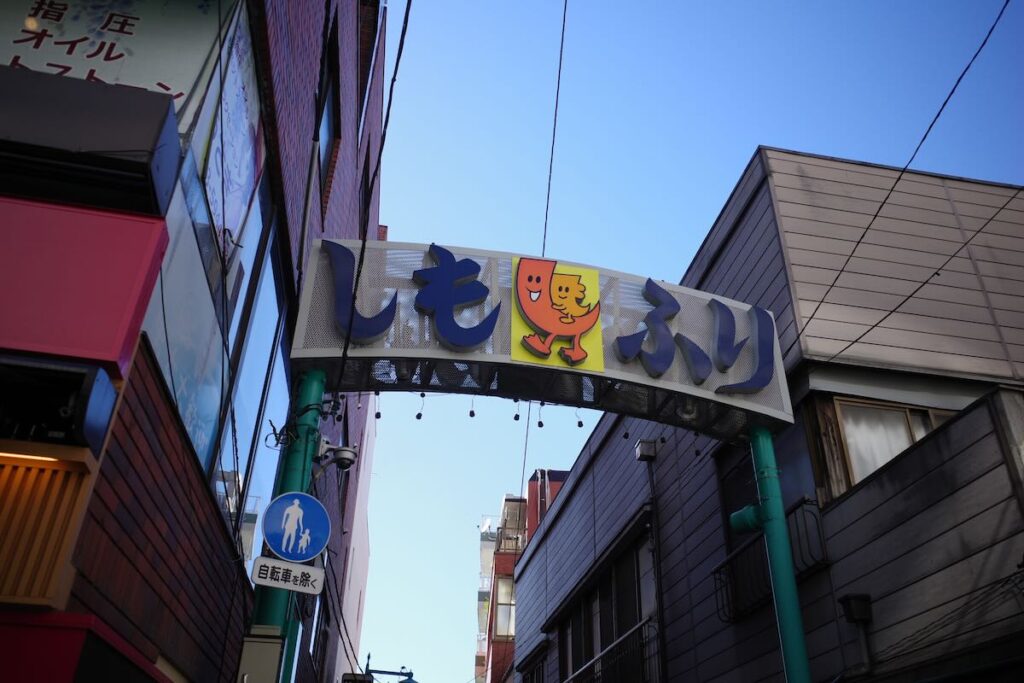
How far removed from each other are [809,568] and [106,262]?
7.47 metres

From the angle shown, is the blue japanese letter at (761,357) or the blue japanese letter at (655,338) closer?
the blue japanese letter at (761,357)

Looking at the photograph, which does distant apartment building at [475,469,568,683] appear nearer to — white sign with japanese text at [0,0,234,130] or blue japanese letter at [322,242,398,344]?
blue japanese letter at [322,242,398,344]

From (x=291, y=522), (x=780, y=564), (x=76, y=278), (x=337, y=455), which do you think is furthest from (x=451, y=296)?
(x=76, y=278)

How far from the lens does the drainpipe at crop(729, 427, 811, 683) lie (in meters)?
8.24

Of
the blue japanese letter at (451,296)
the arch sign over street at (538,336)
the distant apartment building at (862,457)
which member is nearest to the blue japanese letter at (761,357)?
the arch sign over street at (538,336)

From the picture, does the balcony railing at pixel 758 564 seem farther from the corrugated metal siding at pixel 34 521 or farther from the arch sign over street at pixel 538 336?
the corrugated metal siding at pixel 34 521

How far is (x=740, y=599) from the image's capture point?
10.1 meters

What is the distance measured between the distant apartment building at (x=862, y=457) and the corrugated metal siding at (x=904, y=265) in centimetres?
2

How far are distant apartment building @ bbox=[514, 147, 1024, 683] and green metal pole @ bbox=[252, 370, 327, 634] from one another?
5.21 meters

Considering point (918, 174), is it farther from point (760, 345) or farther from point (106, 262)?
point (106, 262)

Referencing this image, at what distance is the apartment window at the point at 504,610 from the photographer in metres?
35.5

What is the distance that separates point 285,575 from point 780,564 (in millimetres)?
5162

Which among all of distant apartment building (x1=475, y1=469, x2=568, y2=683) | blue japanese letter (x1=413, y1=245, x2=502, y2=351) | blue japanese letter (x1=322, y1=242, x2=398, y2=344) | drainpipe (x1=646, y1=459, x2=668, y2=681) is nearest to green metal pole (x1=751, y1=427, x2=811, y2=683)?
blue japanese letter (x1=413, y1=245, x2=502, y2=351)

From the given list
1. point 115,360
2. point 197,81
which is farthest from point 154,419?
point 197,81
